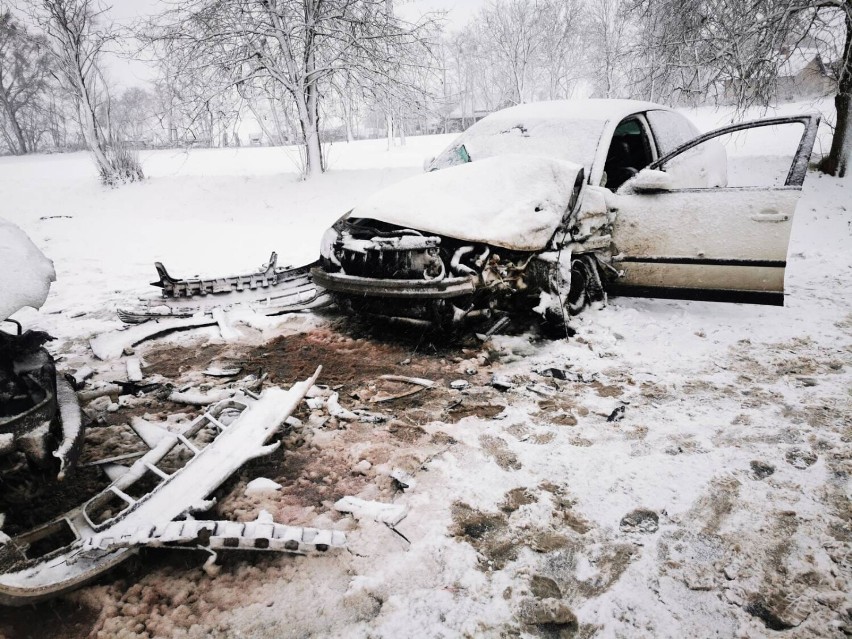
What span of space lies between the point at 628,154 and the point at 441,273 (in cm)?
277

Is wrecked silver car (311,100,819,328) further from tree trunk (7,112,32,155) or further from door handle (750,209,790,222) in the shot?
tree trunk (7,112,32,155)

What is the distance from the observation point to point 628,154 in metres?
4.64

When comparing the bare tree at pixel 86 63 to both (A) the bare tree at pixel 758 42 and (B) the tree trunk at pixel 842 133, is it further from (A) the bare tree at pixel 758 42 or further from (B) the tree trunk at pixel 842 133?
(B) the tree trunk at pixel 842 133

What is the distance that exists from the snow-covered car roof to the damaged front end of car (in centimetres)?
74

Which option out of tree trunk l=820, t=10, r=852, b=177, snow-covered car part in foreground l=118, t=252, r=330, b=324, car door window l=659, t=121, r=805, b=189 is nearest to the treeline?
tree trunk l=820, t=10, r=852, b=177

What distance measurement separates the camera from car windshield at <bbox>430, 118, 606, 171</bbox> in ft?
13.7

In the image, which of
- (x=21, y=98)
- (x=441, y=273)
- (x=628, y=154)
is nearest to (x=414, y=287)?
(x=441, y=273)

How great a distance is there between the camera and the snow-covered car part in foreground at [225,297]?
433 centimetres

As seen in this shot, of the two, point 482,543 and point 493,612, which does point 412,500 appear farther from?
point 493,612

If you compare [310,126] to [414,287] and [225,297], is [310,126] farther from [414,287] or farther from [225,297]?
[414,287]

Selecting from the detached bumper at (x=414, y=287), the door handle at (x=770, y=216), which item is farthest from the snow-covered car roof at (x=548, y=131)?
the detached bumper at (x=414, y=287)

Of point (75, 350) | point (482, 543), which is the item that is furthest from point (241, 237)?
point (482, 543)

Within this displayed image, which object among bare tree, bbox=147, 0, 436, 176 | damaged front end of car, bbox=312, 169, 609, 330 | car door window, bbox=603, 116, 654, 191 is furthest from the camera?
bare tree, bbox=147, 0, 436, 176

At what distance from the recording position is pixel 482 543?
6.11 ft
